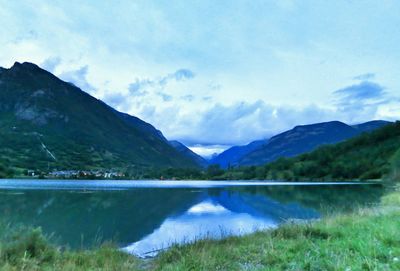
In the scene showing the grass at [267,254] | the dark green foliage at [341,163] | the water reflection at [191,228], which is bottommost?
the water reflection at [191,228]

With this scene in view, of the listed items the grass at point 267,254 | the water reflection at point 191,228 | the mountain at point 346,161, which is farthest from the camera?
the mountain at point 346,161

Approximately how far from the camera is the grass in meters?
7.96

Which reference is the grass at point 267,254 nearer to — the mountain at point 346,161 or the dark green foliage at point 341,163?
the dark green foliage at point 341,163

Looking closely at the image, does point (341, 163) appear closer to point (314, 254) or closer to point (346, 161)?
point (346, 161)

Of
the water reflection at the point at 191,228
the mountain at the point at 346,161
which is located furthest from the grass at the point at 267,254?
the mountain at the point at 346,161

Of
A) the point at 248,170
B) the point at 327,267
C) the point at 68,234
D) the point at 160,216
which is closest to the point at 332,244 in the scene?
the point at 327,267

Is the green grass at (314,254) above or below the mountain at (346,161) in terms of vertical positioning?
below

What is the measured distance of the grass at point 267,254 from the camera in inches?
313

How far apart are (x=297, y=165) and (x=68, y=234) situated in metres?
161

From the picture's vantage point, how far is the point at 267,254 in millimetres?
9438

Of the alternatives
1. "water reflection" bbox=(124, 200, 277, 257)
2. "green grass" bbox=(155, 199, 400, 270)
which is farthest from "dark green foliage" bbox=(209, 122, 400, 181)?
"green grass" bbox=(155, 199, 400, 270)

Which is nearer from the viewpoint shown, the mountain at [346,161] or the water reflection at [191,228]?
the water reflection at [191,228]

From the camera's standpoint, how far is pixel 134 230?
25.1 meters

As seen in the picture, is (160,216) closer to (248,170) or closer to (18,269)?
(18,269)
